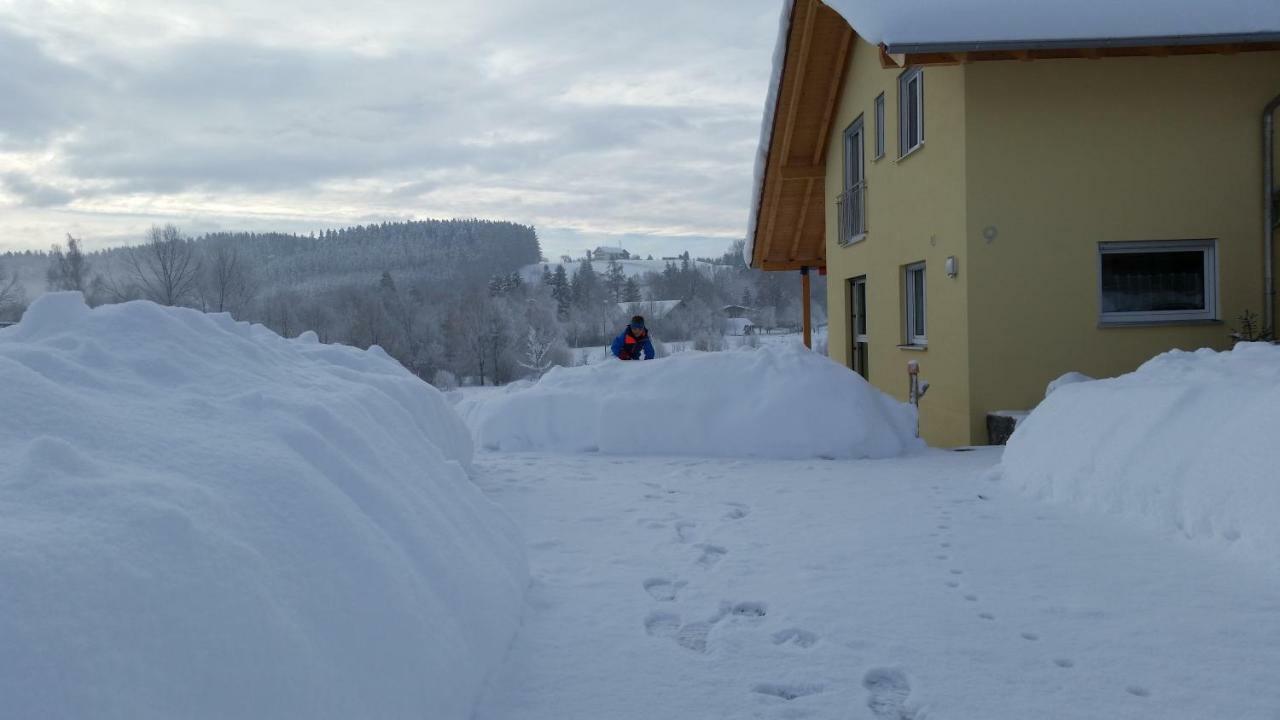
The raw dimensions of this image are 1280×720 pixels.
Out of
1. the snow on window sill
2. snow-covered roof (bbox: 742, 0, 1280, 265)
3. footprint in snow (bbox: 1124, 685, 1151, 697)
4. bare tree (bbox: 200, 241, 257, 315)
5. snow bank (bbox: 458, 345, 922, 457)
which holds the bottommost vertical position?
footprint in snow (bbox: 1124, 685, 1151, 697)

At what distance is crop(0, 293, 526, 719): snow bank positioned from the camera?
5.18 feet

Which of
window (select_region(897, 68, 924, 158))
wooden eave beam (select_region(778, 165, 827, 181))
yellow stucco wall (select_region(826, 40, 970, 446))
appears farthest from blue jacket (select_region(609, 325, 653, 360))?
wooden eave beam (select_region(778, 165, 827, 181))

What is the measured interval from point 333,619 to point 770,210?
14714mm

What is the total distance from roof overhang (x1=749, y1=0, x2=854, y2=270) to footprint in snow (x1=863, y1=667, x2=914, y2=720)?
10.3m

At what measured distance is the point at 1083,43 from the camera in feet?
24.0

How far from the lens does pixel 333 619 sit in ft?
7.25

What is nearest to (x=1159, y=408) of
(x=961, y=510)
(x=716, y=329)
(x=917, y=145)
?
(x=961, y=510)

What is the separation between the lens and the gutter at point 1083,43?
7.21 meters

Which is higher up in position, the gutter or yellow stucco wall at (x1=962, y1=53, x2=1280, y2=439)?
the gutter

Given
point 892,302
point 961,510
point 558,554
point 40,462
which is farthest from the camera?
point 892,302

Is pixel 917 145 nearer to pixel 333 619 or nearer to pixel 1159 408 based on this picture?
pixel 1159 408

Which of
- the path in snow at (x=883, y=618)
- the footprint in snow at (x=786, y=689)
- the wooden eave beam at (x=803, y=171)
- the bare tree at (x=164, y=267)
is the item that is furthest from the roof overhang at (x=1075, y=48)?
the bare tree at (x=164, y=267)

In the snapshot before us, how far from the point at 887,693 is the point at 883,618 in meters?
0.65

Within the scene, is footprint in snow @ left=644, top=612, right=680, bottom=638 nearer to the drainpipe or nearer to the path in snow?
the path in snow
